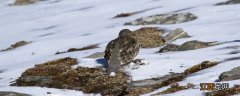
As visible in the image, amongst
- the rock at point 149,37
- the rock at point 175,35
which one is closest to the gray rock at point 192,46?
the rock at point 149,37

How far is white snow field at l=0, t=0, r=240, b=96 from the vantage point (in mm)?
22922

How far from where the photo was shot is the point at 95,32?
4253 centimetres

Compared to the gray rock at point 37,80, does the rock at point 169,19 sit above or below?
below

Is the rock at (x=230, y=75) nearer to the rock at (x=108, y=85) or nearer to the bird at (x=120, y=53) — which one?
the rock at (x=108, y=85)

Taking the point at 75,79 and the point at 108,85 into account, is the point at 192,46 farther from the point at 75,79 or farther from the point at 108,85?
the point at 108,85

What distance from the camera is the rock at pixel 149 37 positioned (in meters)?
31.8

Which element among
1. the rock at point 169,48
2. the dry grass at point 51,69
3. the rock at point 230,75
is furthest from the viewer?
the rock at point 169,48

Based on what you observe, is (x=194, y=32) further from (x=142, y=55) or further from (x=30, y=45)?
(x=30, y=45)

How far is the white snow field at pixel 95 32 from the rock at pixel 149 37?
1181mm

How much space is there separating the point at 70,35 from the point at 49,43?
3435 mm

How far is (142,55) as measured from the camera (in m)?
27.4

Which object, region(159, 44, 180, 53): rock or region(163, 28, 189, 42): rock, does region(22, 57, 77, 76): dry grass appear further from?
region(163, 28, 189, 42): rock

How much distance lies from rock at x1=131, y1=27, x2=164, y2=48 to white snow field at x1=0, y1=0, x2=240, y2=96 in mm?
1181

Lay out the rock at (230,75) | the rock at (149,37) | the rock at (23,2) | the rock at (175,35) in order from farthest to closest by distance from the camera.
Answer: the rock at (23,2)
the rock at (175,35)
the rock at (149,37)
the rock at (230,75)
